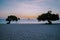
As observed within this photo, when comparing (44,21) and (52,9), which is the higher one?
(52,9)

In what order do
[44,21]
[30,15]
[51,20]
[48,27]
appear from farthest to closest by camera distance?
[48,27] < [44,21] < [51,20] < [30,15]

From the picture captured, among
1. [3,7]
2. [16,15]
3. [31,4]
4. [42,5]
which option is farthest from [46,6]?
[3,7]

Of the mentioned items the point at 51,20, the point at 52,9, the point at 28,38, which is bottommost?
the point at 28,38

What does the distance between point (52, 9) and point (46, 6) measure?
0.17m

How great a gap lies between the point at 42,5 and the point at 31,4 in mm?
261

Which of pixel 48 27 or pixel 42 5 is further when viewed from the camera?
pixel 48 27

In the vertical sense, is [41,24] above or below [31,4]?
below

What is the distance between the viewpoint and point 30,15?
12.1 feet

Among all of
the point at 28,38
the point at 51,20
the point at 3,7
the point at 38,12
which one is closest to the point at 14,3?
the point at 3,7

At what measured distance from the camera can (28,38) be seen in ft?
11.2

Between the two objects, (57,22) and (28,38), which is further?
(57,22)

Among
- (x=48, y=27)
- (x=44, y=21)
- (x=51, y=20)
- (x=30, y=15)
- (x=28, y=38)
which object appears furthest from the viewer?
(x=48, y=27)

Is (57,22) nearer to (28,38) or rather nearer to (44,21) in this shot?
(44,21)

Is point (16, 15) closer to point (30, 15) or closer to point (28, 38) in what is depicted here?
point (30, 15)
